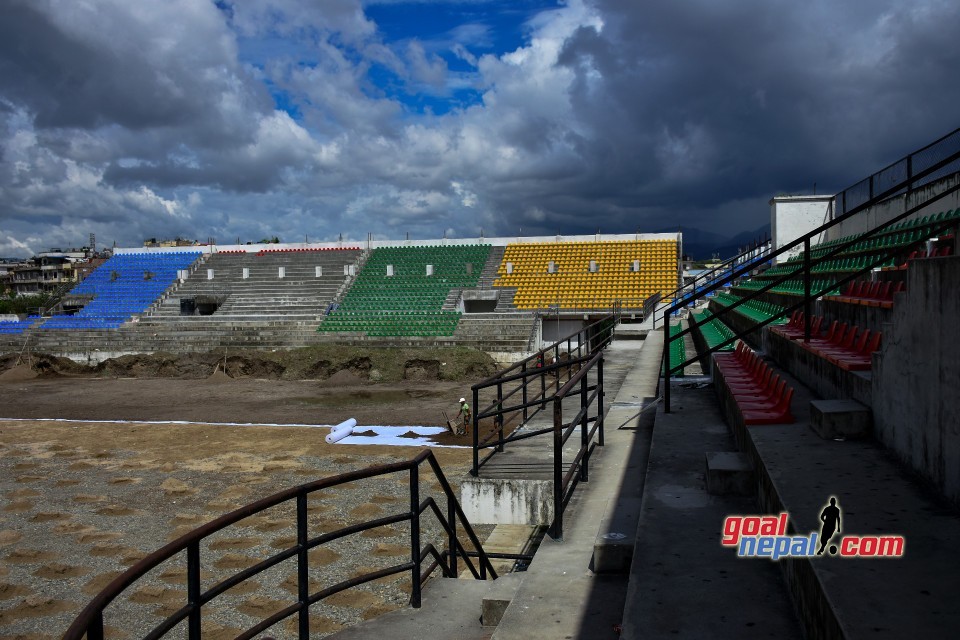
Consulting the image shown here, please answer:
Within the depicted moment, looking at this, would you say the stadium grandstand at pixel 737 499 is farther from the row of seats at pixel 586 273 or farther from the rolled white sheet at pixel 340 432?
the row of seats at pixel 586 273

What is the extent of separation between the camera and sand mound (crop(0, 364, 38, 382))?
2933 cm

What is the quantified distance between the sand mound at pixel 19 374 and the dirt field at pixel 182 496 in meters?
7.20

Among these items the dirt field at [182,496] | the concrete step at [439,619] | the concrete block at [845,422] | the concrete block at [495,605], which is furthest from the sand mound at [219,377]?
the concrete block at [845,422]

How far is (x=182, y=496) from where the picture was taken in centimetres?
1166

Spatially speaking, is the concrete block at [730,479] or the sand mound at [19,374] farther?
the sand mound at [19,374]

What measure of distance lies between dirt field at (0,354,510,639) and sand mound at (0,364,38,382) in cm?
720

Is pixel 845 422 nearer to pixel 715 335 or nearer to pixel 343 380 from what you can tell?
pixel 715 335

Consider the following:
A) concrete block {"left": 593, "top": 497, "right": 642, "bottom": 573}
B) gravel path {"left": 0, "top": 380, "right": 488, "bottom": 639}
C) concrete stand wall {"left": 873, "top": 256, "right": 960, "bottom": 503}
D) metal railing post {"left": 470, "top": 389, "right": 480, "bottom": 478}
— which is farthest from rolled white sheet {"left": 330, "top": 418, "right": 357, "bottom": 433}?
concrete stand wall {"left": 873, "top": 256, "right": 960, "bottom": 503}

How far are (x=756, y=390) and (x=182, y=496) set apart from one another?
9710 mm

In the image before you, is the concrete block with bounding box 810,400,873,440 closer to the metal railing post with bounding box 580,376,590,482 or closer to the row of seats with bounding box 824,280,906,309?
the row of seats with bounding box 824,280,906,309

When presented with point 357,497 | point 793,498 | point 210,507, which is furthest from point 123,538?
point 793,498

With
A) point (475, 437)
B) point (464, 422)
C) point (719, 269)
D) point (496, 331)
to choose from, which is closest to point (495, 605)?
point (475, 437)

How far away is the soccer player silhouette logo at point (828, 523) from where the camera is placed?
286cm

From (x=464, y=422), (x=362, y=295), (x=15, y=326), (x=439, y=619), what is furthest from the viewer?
(x=362, y=295)
